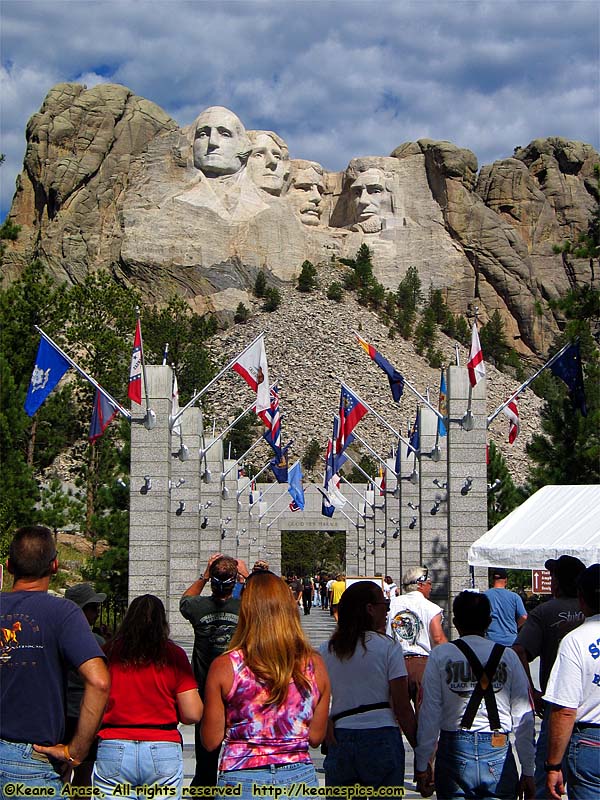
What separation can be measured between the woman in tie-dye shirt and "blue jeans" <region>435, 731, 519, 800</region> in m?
1.06

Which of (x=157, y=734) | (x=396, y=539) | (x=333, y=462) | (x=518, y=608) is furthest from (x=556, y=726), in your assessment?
(x=396, y=539)

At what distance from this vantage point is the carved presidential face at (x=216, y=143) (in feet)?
327

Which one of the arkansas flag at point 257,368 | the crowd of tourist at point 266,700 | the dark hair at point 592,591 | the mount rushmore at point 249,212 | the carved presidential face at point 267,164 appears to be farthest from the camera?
the carved presidential face at point 267,164

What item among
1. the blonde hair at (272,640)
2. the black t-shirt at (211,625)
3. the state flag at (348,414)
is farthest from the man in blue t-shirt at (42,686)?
the state flag at (348,414)

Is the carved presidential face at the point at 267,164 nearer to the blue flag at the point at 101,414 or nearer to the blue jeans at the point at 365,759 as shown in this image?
the blue flag at the point at 101,414

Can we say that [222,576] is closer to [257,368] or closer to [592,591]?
[592,591]

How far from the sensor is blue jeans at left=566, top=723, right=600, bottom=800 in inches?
213

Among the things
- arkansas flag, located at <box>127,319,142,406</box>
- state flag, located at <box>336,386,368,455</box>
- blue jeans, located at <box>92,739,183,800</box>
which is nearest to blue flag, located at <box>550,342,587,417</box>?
state flag, located at <box>336,386,368,455</box>

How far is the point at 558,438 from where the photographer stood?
133ft

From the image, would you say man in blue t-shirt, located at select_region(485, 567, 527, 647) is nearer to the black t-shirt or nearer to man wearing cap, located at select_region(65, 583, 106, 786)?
the black t-shirt

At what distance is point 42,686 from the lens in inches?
194

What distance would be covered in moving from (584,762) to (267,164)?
99.9 metres

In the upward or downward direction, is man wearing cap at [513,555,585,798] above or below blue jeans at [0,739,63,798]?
above

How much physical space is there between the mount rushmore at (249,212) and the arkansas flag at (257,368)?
70876 mm
